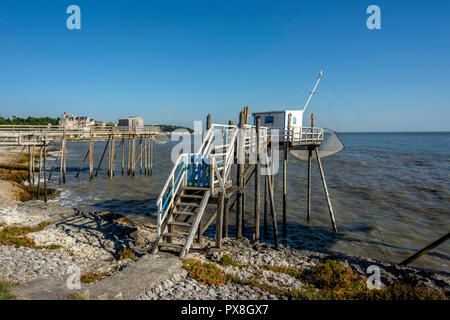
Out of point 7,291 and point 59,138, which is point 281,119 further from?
point 59,138

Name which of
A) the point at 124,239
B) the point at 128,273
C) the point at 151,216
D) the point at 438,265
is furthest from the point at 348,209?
the point at 128,273

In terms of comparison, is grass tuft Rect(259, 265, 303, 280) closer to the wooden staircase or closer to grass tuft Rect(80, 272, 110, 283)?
the wooden staircase

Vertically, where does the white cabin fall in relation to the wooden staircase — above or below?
above

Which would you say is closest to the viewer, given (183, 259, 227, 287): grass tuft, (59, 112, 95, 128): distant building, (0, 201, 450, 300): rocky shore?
(0, 201, 450, 300): rocky shore

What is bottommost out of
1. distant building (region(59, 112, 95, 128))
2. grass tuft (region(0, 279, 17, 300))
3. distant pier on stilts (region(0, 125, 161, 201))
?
grass tuft (region(0, 279, 17, 300))

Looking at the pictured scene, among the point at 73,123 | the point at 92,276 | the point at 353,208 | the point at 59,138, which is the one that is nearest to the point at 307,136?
the point at 353,208

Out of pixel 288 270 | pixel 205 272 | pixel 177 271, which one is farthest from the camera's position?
pixel 288 270

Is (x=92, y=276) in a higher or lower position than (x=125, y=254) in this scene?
higher

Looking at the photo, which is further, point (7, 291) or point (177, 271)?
point (177, 271)

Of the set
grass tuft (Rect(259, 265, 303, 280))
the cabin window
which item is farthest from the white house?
grass tuft (Rect(259, 265, 303, 280))

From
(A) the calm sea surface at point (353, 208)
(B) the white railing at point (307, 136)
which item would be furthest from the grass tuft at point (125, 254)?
(B) the white railing at point (307, 136)

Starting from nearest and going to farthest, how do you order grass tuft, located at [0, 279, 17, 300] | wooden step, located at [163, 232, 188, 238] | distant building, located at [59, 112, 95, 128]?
grass tuft, located at [0, 279, 17, 300] → wooden step, located at [163, 232, 188, 238] → distant building, located at [59, 112, 95, 128]

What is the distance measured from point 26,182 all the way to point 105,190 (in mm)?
7996
